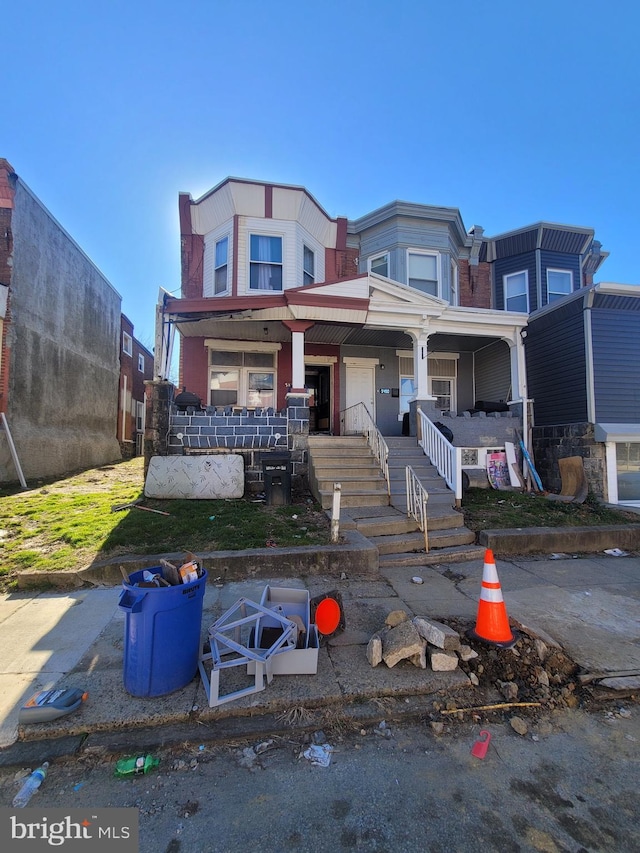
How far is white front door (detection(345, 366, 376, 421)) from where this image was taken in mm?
11633

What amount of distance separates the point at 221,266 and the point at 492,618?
10678 millimetres

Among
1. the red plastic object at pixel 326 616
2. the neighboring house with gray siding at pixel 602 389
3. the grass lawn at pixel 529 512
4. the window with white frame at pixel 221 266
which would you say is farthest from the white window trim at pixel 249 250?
the red plastic object at pixel 326 616

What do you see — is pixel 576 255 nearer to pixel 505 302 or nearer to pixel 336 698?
pixel 505 302

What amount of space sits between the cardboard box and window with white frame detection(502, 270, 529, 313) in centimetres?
1226

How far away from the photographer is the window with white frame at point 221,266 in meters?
10.9

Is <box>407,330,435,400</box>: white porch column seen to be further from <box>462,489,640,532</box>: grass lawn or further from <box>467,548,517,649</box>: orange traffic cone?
<box>467,548,517,649</box>: orange traffic cone

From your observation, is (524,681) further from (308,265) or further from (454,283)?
(454,283)

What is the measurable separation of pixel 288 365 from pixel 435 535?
6.84 m

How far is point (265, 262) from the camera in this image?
10875 millimetres

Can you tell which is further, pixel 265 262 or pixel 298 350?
pixel 265 262

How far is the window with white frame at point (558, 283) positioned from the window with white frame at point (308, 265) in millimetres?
7402

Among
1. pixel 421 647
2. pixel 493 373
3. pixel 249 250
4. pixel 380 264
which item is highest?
pixel 380 264

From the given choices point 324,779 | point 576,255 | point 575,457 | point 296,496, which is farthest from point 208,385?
point 576,255

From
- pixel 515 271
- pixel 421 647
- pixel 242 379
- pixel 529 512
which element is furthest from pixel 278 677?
pixel 515 271
